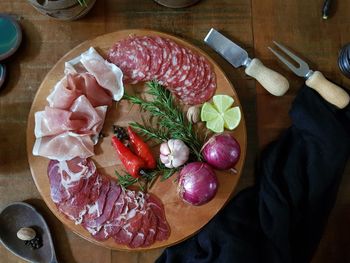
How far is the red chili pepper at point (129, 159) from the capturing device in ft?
3.91

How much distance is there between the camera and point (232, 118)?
1224 millimetres

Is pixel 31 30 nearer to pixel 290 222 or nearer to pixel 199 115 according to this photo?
pixel 199 115

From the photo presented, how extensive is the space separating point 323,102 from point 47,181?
0.73 metres


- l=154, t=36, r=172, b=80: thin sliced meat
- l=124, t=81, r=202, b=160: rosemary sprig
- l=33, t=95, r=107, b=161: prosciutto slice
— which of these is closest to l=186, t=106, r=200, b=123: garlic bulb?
l=124, t=81, r=202, b=160: rosemary sprig

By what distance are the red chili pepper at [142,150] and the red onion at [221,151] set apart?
0.44 feet

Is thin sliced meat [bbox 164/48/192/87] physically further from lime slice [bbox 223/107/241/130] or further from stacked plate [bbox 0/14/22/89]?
stacked plate [bbox 0/14/22/89]

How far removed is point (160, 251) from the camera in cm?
125

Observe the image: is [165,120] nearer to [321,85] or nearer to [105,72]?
[105,72]

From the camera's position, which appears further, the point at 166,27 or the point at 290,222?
the point at 166,27

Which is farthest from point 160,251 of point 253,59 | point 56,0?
point 56,0

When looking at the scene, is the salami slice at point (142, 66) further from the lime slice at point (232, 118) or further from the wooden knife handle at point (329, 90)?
the wooden knife handle at point (329, 90)

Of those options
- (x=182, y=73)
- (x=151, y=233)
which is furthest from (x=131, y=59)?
(x=151, y=233)

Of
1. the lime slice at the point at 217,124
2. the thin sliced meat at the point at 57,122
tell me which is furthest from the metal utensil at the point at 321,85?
the thin sliced meat at the point at 57,122

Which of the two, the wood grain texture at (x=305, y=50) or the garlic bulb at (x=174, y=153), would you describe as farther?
the wood grain texture at (x=305, y=50)
